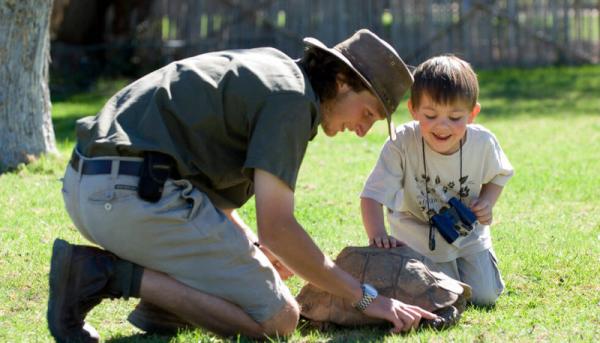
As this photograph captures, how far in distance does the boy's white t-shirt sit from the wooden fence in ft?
38.1

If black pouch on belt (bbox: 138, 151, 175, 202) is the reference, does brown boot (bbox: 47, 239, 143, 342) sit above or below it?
below

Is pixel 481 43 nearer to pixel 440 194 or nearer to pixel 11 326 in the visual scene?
pixel 440 194

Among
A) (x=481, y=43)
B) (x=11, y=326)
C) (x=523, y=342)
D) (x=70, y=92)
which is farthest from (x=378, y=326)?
(x=481, y=43)

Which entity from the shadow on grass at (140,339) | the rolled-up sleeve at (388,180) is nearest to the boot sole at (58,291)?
the shadow on grass at (140,339)

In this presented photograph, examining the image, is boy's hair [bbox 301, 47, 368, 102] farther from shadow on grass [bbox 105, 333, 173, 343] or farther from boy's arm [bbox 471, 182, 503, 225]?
shadow on grass [bbox 105, 333, 173, 343]

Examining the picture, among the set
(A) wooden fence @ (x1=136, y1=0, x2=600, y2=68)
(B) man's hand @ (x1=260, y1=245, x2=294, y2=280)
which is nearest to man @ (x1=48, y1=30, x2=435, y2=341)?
(B) man's hand @ (x1=260, y1=245, x2=294, y2=280)

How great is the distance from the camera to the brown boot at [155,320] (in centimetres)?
461

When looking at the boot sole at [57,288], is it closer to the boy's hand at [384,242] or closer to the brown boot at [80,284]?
the brown boot at [80,284]

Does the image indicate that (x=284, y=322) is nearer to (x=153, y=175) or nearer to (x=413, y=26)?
(x=153, y=175)

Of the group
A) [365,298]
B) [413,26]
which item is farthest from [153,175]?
[413,26]

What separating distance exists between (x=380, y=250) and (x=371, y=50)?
1004mm

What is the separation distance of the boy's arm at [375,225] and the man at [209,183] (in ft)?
1.69

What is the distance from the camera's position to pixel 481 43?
16.8 metres

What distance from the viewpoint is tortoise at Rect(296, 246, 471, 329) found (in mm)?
4703
